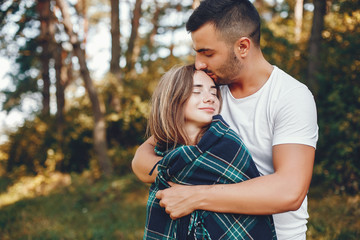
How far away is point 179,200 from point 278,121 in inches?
27.8

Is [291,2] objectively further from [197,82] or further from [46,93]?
[197,82]

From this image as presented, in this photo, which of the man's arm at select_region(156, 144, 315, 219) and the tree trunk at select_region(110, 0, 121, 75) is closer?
the man's arm at select_region(156, 144, 315, 219)

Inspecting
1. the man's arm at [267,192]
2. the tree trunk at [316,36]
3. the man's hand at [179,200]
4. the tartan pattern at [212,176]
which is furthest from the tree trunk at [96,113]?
the man's arm at [267,192]

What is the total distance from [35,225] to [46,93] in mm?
7926

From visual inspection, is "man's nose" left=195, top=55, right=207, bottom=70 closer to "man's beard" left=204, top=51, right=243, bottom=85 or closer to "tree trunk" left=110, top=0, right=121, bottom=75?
"man's beard" left=204, top=51, right=243, bottom=85

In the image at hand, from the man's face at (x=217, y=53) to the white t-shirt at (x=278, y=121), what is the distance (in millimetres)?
177

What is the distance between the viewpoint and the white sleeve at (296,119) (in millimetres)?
1723

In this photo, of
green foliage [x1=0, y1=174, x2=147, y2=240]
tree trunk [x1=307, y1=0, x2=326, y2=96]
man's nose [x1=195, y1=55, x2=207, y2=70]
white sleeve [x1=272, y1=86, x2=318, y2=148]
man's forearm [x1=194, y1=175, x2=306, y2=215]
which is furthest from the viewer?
tree trunk [x1=307, y1=0, x2=326, y2=96]

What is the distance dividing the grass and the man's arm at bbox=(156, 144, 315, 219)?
2.34 m

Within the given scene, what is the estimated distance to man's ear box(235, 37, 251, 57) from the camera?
2156 mm

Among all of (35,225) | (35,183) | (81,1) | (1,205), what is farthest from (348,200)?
(81,1)

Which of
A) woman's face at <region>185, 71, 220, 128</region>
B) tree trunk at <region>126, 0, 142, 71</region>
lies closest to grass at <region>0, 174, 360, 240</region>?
woman's face at <region>185, 71, 220, 128</region>

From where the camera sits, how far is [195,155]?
1.86m

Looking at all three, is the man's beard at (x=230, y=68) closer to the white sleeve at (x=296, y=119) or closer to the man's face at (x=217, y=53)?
the man's face at (x=217, y=53)
